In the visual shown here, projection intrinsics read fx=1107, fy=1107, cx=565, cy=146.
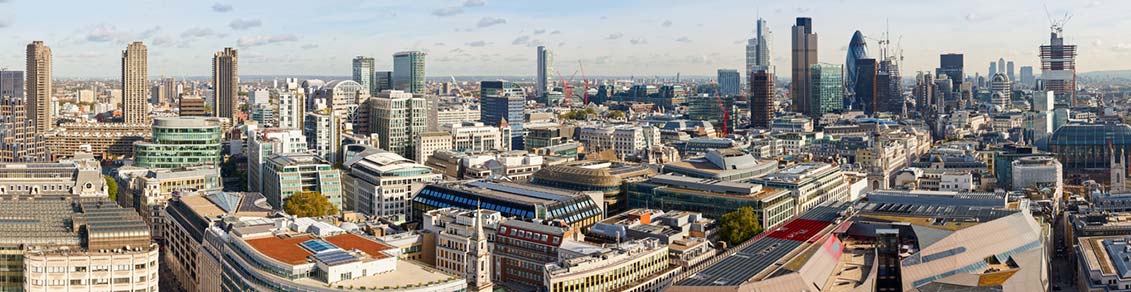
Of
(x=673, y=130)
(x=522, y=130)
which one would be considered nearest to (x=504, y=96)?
(x=522, y=130)

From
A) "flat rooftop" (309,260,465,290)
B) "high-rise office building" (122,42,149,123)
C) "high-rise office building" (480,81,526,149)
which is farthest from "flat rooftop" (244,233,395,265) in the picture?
"high-rise office building" (122,42,149,123)

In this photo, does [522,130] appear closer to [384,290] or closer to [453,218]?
[453,218]

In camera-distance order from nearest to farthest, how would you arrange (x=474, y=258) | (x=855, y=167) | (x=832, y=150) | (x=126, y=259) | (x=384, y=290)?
(x=384, y=290) → (x=126, y=259) → (x=474, y=258) → (x=855, y=167) → (x=832, y=150)

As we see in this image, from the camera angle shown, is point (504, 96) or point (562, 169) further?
point (504, 96)

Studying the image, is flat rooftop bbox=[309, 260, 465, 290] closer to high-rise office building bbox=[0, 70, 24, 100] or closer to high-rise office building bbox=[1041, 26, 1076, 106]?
high-rise office building bbox=[0, 70, 24, 100]

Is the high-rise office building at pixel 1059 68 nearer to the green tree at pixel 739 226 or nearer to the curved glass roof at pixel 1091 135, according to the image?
the curved glass roof at pixel 1091 135

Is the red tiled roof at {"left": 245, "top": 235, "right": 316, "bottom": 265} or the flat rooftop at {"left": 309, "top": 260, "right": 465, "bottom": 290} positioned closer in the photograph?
the flat rooftop at {"left": 309, "top": 260, "right": 465, "bottom": 290}

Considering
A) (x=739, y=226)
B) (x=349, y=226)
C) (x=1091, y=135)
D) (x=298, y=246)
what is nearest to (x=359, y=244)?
(x=298, y=246)
